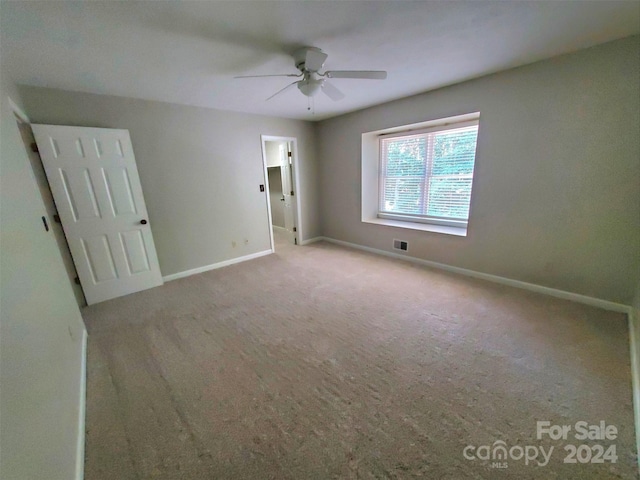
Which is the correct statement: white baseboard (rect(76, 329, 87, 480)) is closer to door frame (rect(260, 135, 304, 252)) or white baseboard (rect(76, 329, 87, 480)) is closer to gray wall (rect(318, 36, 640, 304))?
door frame (rect(260, 135, 304, 252))

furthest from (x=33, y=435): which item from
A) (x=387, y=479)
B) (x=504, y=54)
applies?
(x=504, y=54)

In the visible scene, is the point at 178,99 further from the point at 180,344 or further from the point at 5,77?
the point at 180,344

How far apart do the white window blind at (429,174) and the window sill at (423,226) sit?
0.29 feet

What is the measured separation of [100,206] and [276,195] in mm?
4023

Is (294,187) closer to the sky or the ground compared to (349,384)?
closer to the sky

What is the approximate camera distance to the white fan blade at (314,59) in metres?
1.85

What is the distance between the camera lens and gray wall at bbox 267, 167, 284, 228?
6.36 meters

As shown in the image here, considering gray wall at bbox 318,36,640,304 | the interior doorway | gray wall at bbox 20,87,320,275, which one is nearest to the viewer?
gray wall at bbox 318,36,640,304

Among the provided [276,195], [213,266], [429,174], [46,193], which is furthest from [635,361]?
[276,195]

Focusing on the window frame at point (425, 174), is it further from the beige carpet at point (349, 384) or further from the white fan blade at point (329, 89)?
the white fan blade at point (329, 89)

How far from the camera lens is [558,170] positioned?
247 centimetres

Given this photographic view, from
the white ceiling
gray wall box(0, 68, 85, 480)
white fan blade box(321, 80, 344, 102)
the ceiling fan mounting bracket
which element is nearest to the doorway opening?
the white ceiling

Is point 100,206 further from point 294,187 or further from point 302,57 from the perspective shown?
point 294,187

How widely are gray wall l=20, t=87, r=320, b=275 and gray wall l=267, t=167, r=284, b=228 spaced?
1886 millimetres
